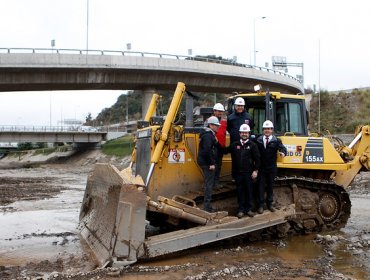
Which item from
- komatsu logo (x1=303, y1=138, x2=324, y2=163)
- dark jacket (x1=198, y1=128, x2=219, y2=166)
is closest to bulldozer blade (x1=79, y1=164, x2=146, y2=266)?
dark jacket (x1=198, y1=128, x2=219, y2=166)

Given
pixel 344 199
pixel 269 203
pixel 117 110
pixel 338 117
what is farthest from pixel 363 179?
pixel 117 110

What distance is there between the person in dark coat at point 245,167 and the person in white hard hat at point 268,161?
21 centimetres

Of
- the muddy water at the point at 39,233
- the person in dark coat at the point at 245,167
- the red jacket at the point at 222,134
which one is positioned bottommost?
the muddy water at the point at 39,233

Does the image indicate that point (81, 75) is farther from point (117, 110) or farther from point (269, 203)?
point (117, 110)

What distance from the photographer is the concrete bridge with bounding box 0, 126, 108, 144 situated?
172 feet

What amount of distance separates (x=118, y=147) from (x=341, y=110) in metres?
23.1

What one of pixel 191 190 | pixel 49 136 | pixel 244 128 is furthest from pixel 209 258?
pixel 49 136

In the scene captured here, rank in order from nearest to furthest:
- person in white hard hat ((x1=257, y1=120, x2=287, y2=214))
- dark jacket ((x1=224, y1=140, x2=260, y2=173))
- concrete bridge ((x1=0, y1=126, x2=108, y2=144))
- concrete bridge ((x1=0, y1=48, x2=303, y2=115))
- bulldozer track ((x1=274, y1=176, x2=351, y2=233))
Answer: dark jacket ((x1=224, y1=140, x2=260, y2=173)), person in white hard hat ((x1=257, y1=120, x2=287, y2=214)), bulldozer track ((x1=274, y1=176, x2=351, y2=233)), concrete bridge ((x1=0, y1=48, x2=303, y2=115)), concrete bridge ((x1=0, y1=126, x2=108, y2=144))

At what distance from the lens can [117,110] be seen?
11138cm

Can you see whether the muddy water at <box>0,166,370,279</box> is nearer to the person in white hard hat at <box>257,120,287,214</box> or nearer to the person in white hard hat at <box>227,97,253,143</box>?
the person in white hard hat at <box>257,120,287,214</box>

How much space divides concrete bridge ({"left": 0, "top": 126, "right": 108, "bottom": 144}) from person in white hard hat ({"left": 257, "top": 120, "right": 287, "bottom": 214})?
48185mm

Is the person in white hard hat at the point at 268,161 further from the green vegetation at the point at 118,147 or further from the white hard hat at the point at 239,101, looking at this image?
the green vegetation at the point at 118,147

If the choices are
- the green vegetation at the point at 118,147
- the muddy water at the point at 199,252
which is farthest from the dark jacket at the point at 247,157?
the green vegetation at the point at 118,147

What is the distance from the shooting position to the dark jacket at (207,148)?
27.3ft
